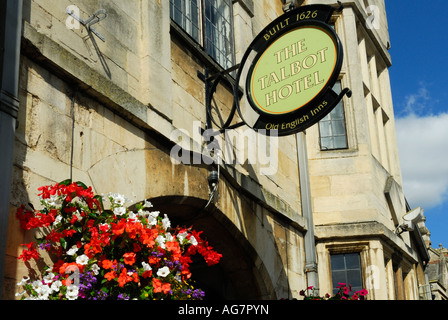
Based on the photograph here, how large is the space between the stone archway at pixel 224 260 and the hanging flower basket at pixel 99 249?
2.10 meters

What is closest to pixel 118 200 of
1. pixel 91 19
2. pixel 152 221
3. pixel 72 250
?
pixel 152 221

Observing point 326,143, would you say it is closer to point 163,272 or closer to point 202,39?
point 202,39

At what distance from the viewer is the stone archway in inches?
322

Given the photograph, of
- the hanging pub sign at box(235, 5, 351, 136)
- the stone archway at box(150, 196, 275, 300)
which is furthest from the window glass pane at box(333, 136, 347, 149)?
the hanging pub sign at box(235, 5, 351, 136)

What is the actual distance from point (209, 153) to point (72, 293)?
3.68 meters

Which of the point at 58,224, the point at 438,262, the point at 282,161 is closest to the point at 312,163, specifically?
the point at 282,161

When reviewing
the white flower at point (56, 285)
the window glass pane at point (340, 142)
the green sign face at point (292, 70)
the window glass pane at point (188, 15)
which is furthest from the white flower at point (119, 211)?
the window glass pane at point (340, 142)

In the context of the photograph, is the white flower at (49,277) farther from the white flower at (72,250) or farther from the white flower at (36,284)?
the white flower at (72,250)

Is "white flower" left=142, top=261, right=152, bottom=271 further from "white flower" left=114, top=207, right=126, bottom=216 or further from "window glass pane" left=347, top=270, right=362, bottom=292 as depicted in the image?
"window glass pane" left=347, top=270, right=362, bottom=292

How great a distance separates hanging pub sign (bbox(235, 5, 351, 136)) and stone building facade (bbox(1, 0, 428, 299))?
3.09 ft

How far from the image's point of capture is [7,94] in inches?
211

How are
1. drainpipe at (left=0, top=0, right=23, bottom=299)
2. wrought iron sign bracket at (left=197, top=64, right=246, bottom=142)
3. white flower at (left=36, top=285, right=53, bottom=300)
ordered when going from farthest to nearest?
wrought iron sign bracket at (left=197, top=64, right=246, bottom=142) → drainpipe at (left=0, top=0, right=23, bottom=299) → white flower at (left=36, top=285, right=53, bottom=300)

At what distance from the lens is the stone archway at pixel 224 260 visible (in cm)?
818
